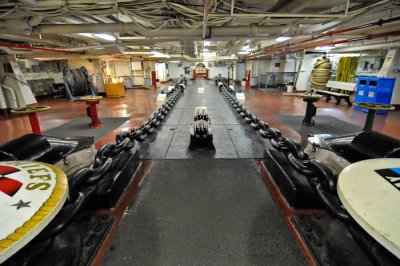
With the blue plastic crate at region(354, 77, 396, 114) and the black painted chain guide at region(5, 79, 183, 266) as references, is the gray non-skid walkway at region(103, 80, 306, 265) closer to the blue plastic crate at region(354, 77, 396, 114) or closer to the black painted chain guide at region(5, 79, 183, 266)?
the black painted chain guide at region(5, 79, 183, 266)

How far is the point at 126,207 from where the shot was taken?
5.31 ft

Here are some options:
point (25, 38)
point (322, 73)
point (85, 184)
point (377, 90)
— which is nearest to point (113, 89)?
point (25, 38)

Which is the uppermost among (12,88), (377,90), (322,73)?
(322,73)

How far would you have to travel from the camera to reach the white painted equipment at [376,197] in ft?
1.90

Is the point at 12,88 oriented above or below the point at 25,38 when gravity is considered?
below

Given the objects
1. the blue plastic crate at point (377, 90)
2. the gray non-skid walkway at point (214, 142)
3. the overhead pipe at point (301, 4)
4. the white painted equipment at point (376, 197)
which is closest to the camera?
the white painted equipment at point (376, 197)

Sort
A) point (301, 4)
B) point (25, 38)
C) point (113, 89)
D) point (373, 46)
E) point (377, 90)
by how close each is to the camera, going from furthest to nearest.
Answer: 1. point (113, 89)
2. point (373, 46)
3. point (377, 90)
4. point (25, 38)
5. point (301, 4)

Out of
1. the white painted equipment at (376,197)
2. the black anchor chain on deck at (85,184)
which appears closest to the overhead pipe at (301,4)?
the white painted equipment at (376,197)

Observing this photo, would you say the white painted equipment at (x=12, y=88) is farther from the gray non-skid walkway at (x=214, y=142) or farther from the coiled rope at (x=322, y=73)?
the coiled rope at (x=322, y=73)

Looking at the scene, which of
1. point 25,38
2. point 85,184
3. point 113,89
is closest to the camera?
point 85,184

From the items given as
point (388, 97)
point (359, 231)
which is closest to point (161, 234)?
point (359, 231)

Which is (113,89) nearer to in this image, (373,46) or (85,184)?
(85,184)

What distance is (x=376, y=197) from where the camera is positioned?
2.34 ft

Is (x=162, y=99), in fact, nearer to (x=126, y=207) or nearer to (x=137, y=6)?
(x=137, y=6)
